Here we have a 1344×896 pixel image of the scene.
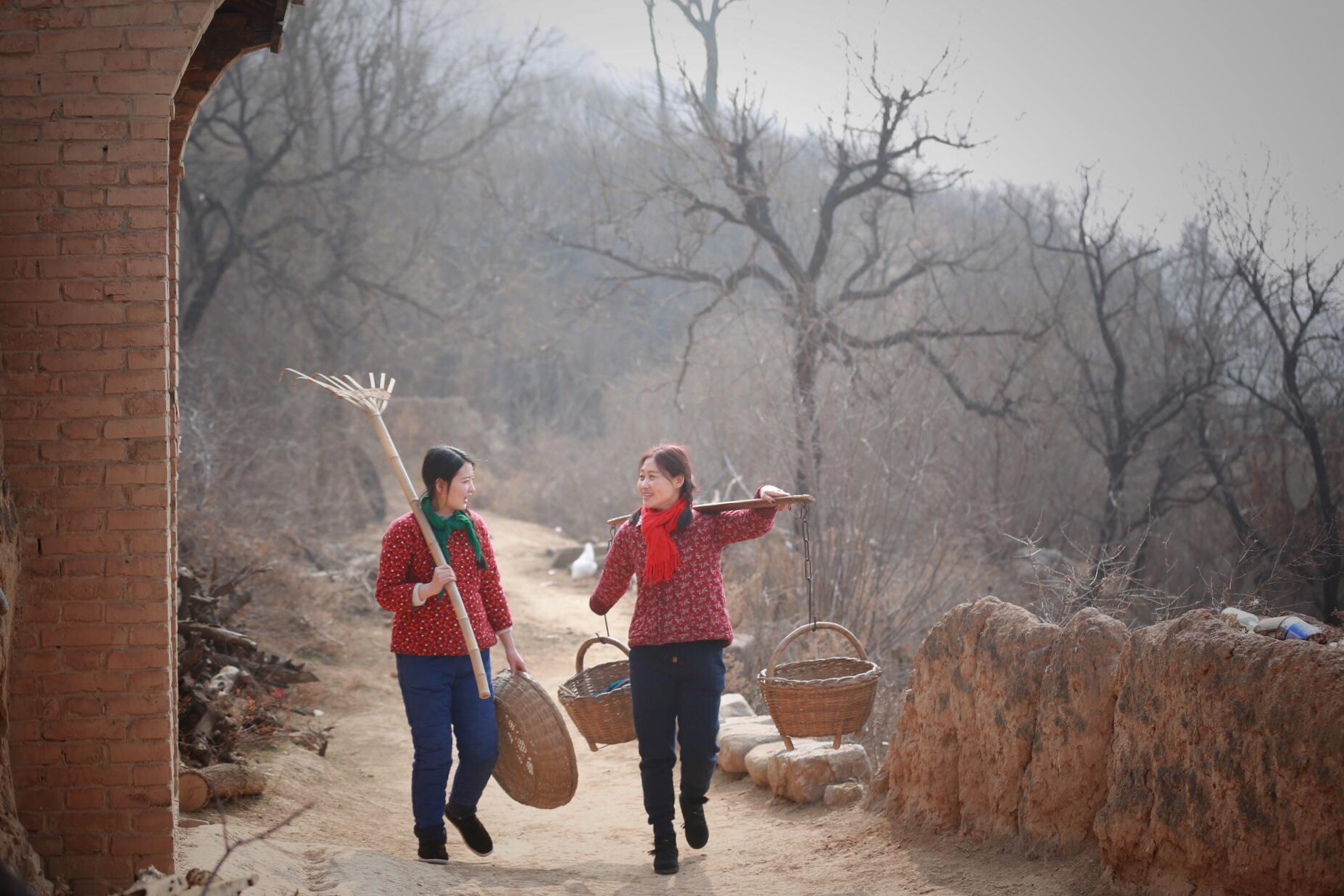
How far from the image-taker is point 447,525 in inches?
189

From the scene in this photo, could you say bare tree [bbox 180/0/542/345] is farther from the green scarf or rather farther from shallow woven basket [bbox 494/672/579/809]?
shallow woven basket [bbox 494/672/579/809]

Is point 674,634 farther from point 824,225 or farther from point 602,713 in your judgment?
point 824,225

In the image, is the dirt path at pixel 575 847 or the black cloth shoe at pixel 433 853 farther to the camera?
the black cloth shoe at pixel 433 853

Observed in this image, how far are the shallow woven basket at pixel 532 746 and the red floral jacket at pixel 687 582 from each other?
0.52 meters

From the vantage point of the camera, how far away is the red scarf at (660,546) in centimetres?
470

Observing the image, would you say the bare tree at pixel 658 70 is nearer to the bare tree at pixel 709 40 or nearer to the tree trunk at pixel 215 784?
the bare tree at pixel 709 40

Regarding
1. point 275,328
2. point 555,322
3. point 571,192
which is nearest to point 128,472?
point 275,328

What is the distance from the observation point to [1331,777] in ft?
9.96

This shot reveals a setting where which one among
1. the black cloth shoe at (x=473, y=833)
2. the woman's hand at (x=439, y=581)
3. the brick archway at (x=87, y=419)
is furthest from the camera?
the black cloth shoe at (x=473, y=833)

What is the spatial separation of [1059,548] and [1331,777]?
1407 centimetres

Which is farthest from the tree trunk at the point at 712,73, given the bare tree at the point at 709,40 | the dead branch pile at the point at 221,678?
the dead branch pile at the point at 221,678

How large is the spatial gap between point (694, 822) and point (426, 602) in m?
1.61

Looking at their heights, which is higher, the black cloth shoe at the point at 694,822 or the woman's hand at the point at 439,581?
the woman's hand at the point at 439,581

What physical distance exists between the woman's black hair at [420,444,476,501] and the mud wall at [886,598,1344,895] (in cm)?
234
